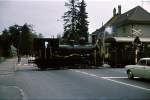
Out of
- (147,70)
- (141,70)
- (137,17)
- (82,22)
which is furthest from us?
(82,22)

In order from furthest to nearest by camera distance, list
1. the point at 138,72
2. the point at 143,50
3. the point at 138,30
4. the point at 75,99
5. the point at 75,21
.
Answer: the point at 75,21
the point at 138,30
the point at 143,50
the point at 138,72
the point at 75,99

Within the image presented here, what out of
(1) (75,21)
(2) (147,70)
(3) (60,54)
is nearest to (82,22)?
(1) (75,21)

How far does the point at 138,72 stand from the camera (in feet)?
66.7

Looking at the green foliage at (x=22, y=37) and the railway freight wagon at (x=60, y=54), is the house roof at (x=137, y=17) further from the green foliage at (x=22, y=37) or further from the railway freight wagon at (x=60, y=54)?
the green foliage at (x=22, y=37)

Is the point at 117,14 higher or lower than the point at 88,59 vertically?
higher

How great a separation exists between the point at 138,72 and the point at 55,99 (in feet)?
31.4

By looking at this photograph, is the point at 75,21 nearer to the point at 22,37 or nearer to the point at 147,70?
the point at 22,37

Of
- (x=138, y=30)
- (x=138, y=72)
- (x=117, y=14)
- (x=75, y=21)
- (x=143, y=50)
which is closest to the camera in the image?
(x=138, y=72)

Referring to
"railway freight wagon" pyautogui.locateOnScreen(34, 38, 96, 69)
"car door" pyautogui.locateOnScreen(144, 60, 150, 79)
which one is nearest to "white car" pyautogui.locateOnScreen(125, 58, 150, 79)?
"car door" pyautogui.locateOnScreen(144, 60, 150, 79)

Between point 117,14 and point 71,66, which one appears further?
point 117,14

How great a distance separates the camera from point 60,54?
35625 millimetres

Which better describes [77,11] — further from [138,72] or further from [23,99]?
[23,99]

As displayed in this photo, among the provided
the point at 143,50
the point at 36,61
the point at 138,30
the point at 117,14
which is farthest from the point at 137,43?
the point at 117,14

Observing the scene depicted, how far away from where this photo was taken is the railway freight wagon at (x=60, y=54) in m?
34.0
